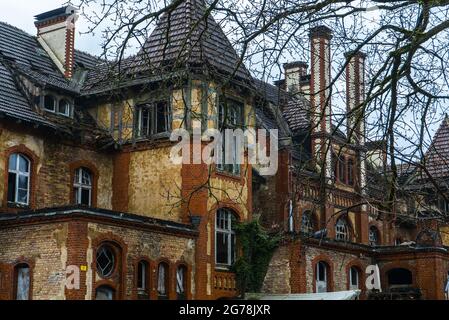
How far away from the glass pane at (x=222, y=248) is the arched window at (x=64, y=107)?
6934 millimetres

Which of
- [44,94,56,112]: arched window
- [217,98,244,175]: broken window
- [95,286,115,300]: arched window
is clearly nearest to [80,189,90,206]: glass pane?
[44,94,56,112]: arched window

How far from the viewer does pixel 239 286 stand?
28.4m

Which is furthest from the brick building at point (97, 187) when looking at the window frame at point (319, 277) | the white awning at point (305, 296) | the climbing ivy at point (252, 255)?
the window frame at point (319, 277)

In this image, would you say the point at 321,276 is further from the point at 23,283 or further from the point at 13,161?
the point at 13,161

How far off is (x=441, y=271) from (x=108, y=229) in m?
15.9

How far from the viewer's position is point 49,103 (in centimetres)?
2809

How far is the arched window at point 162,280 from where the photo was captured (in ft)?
83.4

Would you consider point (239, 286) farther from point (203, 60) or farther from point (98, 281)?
point (203, 60)

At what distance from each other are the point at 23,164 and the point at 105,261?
477 centimetres

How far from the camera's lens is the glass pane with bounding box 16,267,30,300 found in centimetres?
2338

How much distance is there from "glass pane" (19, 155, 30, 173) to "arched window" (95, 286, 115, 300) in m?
5.21

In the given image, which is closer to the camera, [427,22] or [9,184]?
[427,22]

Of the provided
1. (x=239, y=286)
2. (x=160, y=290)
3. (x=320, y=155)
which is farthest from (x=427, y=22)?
(x=239, y=286)

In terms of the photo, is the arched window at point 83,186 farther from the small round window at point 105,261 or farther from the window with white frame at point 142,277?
the small round window at point 105,261
